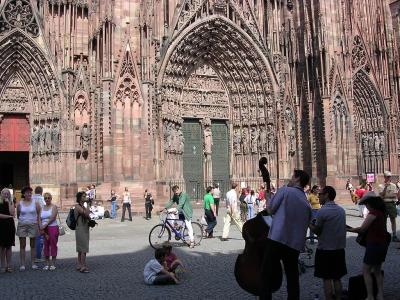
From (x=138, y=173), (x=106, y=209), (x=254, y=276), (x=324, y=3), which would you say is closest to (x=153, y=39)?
(x=138, y=173)

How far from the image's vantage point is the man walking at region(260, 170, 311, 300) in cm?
542

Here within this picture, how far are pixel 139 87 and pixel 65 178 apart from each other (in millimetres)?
6041

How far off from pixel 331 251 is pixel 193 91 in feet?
79.9

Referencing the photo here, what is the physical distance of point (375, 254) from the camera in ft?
20.9

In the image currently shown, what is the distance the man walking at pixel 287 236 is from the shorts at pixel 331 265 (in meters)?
0.76

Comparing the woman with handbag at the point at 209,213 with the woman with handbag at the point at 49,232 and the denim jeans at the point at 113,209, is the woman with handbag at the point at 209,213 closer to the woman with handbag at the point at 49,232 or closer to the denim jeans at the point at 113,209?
the woman with handbag at the point at 49,232

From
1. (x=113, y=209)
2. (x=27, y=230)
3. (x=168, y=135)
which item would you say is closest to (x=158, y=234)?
(x=27, y=230)

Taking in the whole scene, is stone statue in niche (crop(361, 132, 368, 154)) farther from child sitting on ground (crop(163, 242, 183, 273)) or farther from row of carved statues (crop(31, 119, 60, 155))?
child sitting on ground (crop(163, 242, 183, 273))

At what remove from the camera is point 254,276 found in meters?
6.16

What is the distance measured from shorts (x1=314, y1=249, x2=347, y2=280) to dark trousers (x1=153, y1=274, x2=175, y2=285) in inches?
119

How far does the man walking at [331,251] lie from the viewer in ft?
20.0

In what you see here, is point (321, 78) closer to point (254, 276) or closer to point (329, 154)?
point (329, 154)

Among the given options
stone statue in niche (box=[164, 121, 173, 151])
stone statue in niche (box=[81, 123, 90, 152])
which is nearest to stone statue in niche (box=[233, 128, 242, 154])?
stone statue in niche (box=[164, 121, 173, 151])

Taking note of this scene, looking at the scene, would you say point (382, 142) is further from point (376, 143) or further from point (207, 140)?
point (207, 140)
